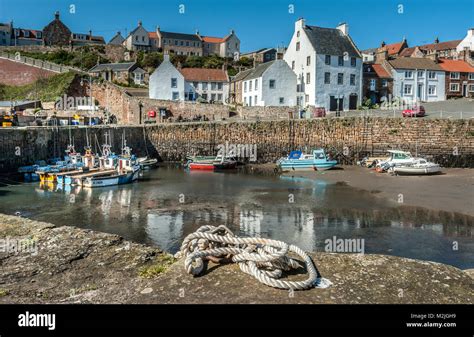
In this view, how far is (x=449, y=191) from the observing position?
20.7 m

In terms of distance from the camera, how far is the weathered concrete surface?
3.70m

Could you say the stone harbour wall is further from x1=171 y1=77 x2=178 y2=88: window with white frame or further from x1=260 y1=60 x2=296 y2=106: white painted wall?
x1=171 y1=77 x2=178 y2=88: window with white frame

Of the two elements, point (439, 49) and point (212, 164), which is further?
point (439, 49)

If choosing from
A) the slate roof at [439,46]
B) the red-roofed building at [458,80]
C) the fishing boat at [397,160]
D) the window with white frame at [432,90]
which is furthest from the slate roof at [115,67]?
the slate roof at [439,46]

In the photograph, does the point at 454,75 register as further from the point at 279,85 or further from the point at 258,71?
the point at 258,71

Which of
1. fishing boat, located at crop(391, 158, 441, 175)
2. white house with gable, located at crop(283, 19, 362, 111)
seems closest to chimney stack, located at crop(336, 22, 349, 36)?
white house with gable, located at crop(283, 19, 362, 111)

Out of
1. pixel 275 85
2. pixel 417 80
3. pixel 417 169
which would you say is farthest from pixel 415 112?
pixel 417 80

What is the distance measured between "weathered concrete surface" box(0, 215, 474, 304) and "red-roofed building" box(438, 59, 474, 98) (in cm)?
5052

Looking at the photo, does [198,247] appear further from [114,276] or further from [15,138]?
[15,138]

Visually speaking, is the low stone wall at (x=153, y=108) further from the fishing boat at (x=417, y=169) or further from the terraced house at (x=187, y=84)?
the fishing boat at (x=417, y=169)

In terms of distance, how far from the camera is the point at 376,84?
4638cm

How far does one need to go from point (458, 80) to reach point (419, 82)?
5639mm
